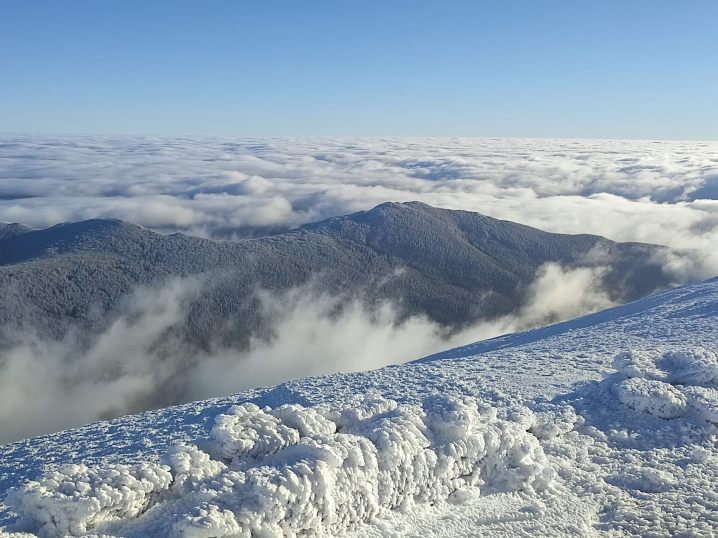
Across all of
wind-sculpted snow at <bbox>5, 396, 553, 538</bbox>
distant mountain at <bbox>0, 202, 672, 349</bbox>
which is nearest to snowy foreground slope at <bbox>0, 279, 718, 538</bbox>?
wind-sculpted snow at <bbox>5, 396, 553, 538</bbox>

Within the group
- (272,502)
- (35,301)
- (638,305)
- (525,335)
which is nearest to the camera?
(272,502)

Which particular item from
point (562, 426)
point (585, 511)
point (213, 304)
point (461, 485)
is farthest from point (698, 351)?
point (213, 304)

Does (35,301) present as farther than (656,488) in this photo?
Yes

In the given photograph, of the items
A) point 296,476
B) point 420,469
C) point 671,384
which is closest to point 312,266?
point 671,384

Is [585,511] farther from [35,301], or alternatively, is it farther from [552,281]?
[552,281]

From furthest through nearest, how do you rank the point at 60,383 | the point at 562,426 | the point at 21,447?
the point at 60,383 < the point at 21,447 < the point at 562,426

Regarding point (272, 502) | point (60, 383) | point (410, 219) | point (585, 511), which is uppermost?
point (272, 502)

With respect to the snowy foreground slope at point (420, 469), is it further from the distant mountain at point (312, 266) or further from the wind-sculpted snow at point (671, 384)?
the distant mountain at point (312, 266)
